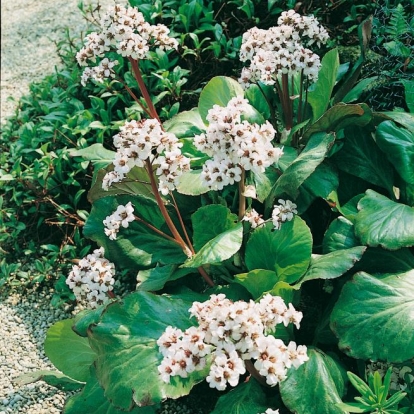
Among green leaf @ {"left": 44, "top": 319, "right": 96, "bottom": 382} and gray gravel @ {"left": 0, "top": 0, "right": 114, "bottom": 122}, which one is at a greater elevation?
gray gravel @ {"left": 0, "top": 0, "right": 114, "bottom": 122}

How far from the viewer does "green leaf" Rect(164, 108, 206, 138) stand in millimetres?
2830

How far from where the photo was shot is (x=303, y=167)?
2211 millimetres

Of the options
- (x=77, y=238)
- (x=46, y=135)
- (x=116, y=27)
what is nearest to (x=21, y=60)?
(x=46, y=135)

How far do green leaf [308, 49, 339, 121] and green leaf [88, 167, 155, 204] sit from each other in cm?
83

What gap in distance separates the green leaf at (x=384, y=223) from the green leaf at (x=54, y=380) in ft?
4.17

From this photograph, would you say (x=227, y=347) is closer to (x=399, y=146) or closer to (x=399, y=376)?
(x=399, y=376)

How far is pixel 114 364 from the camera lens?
82.2 inches

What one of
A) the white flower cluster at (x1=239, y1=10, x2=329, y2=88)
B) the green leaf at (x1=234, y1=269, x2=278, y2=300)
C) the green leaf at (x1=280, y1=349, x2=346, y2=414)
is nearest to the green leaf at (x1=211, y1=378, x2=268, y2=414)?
the green leaf at (x1=280, y1=349, x2=346, y2=414)

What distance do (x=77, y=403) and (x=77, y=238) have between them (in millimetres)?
1032

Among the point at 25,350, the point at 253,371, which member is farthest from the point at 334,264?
the point at 25,350

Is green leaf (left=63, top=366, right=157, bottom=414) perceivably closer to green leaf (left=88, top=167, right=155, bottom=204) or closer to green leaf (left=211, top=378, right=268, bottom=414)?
green leaf (left=211, top=378, right=268, bottom=414)

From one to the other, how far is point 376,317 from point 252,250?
20.1 inches

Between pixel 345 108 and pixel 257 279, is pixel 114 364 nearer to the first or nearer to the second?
pixel 257 279

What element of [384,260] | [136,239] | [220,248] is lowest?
[384,260]
